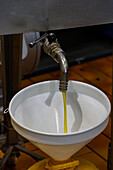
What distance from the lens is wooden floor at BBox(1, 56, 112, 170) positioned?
4.41ft

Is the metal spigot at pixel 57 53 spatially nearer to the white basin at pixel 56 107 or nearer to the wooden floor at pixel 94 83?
the white basin at pixel 56 107

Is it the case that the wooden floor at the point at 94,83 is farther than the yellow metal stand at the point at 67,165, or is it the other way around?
the wooden floor at the point at 94,83

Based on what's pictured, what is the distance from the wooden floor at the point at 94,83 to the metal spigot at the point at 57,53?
1.90 ft

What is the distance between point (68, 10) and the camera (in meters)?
0.77

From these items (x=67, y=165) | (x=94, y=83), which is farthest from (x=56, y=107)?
(x=94, y=83)

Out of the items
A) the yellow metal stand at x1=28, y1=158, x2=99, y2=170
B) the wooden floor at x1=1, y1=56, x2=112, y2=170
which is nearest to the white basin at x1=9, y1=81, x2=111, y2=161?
the yellow metal stand at x1=28, y1=158, x2=99, y2=170

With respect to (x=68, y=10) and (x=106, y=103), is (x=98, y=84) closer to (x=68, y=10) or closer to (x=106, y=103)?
(x=106, y=103)

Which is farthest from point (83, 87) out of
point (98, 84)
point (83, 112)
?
point (98, 84)

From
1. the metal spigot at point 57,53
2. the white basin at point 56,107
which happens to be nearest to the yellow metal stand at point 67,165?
the white basin at point 56,107

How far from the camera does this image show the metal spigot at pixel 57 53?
0.82 m

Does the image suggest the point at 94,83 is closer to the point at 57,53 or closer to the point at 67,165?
the point at 67,165

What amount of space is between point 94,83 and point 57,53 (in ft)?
3.74

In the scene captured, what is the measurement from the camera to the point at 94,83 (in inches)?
76.7

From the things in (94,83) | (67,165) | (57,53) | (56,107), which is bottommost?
(94,83)
